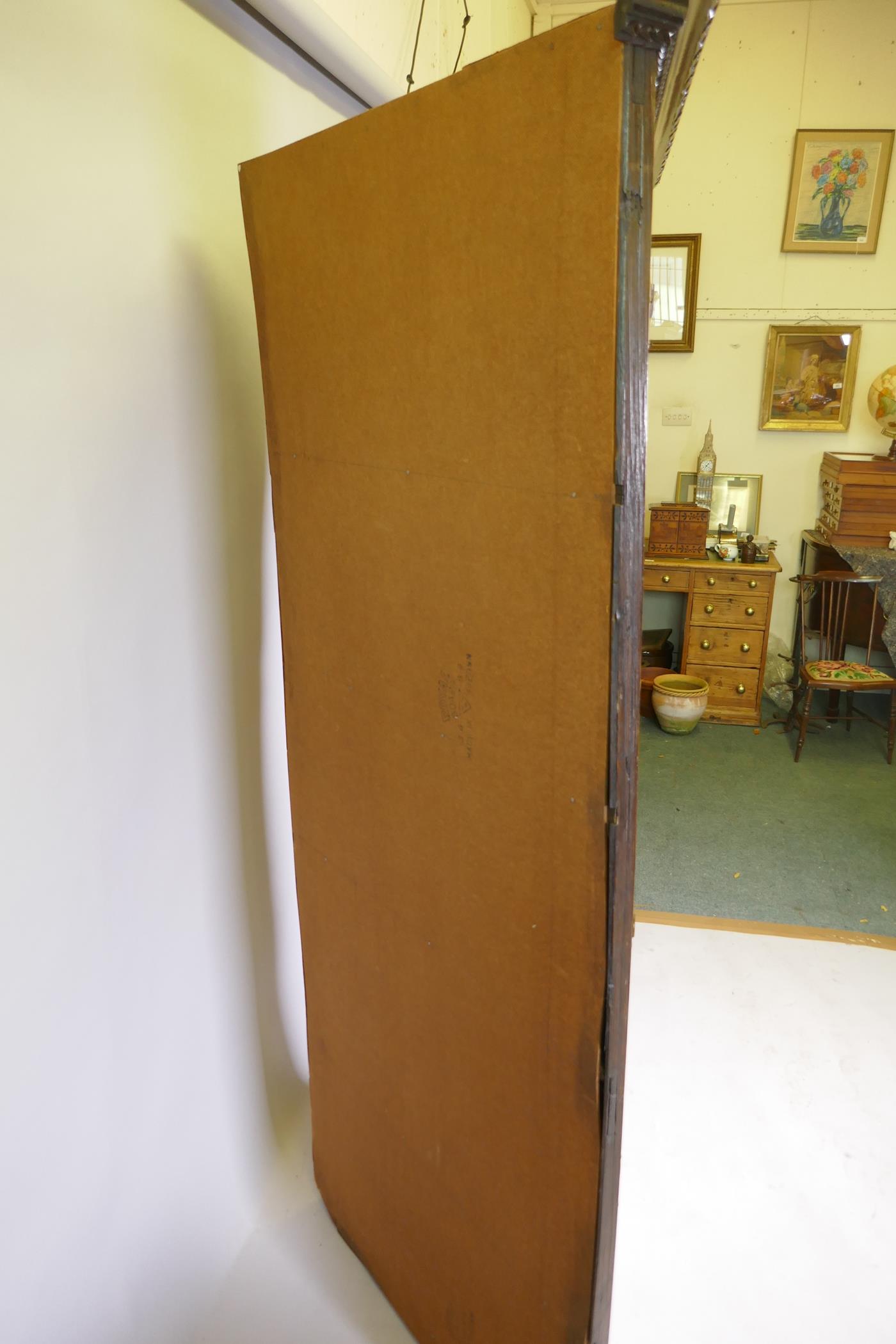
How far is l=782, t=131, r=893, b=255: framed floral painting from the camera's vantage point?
3.97 m

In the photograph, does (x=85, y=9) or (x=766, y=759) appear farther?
(x=766, y=759)

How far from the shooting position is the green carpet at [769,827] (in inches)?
107

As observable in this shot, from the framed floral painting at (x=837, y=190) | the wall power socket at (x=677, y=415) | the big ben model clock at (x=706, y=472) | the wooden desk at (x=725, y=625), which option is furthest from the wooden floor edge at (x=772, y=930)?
the framed floral painting at (x=837, y=190)

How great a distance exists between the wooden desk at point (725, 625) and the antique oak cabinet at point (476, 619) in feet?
10.2

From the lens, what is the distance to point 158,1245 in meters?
1.13

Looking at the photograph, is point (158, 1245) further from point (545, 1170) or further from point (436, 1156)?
point (545, 1170)

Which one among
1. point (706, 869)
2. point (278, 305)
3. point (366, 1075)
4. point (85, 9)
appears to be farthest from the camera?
point (706, 869)

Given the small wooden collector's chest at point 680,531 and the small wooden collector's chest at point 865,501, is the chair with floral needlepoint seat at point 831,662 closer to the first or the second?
the small wooden collector's chest at point 865,501

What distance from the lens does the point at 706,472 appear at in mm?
4383

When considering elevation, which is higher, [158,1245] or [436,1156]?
[436,1156]

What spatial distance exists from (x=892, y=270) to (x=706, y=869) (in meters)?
3.02

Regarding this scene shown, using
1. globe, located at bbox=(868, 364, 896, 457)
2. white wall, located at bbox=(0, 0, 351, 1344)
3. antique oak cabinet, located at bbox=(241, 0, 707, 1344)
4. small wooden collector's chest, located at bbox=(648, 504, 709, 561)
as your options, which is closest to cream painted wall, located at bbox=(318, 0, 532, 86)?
white wall, located at bbox=(0, 0, 351, 1344)

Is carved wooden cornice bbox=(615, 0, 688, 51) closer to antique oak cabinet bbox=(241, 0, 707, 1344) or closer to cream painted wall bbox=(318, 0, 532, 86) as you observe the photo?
antique oak cabinet bbox=(241, 0, 707, 1344)

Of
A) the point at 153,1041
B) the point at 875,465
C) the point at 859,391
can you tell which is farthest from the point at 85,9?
the point at 859,391
